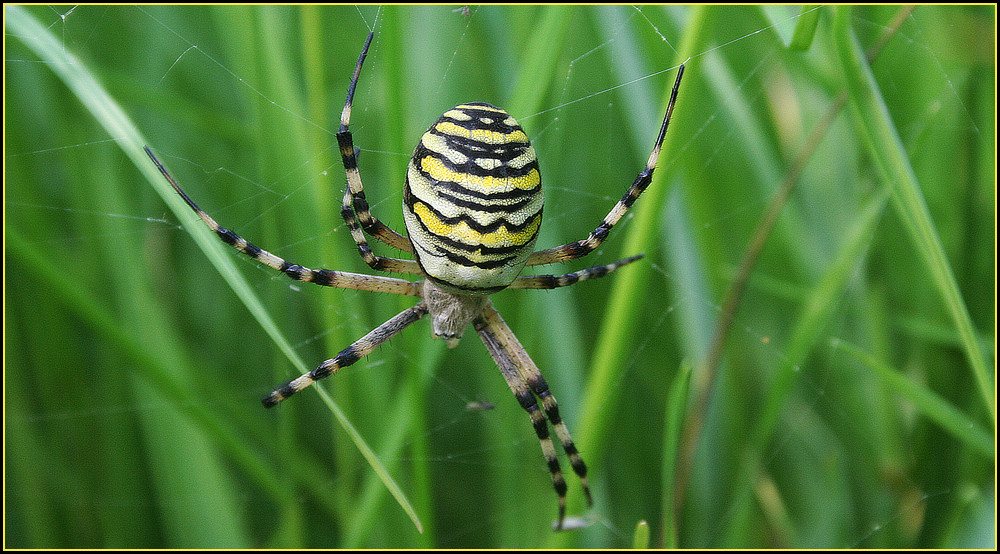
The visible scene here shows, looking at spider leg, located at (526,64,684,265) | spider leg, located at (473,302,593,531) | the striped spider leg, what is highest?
spider leg, located at (526,64,684,265)

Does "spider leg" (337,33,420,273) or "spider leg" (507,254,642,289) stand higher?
"spider leg" (337,33,420,273)

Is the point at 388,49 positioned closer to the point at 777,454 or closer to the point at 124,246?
the point at 124,246

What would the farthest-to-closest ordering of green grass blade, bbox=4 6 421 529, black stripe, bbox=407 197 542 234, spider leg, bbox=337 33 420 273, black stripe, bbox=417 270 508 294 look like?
black stripe, bbox=417 270 508 294 < spider leg, bbox=337 33 420 273 < black stripe, bbox=407 197 542 234 < green grass blade, bbox=4 6 421 529

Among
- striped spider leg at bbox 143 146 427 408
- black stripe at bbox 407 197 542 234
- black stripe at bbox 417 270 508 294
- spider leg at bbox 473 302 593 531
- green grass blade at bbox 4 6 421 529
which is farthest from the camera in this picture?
spider leg at bbox 473 302 593 531

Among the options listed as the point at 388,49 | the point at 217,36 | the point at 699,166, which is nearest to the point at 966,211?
the point at 699,166

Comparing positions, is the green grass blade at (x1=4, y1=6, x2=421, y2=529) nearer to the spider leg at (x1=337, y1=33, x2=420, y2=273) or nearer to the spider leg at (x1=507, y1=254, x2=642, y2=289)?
the spider leg at (x1=337, y1=33, x2=420, y2=273)


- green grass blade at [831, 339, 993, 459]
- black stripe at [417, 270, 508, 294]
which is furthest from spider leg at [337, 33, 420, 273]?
green grass blade at [831, 339, 993, 459]

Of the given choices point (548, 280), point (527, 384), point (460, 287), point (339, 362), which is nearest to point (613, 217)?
point (548, 280)
